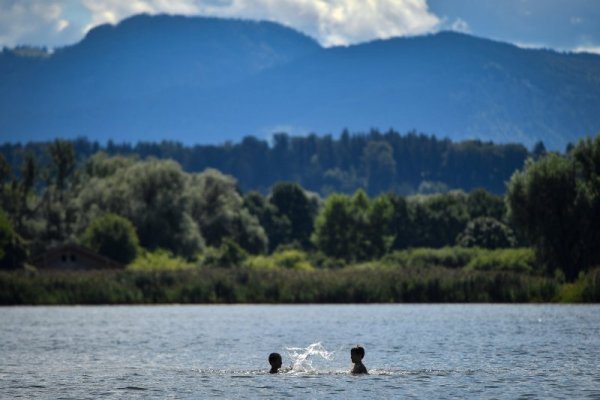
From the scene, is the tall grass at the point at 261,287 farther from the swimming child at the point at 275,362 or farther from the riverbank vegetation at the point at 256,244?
the swimming child at the point at 275,362

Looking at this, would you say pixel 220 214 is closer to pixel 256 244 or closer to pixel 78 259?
pixel 256 244

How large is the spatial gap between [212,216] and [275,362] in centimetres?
12643

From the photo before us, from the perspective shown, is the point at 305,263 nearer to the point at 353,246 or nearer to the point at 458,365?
the point at 353,246

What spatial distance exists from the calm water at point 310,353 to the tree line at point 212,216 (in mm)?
8716

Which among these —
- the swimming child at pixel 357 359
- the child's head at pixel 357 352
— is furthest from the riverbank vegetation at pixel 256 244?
the child's head at pixel 357 352

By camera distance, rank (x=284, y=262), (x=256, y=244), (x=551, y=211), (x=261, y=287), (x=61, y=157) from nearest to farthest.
Answer: (x=551, y=211) < (x=261, y=287) < (x=284, y=262) < (x=61, y=157) < (x=256, y=244)

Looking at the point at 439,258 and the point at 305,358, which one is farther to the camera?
the point at 439,258

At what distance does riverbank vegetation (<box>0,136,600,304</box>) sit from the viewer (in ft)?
296

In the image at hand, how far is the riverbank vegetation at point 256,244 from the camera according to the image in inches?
3548

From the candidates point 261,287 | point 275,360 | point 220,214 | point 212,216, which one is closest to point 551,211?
point 261,287

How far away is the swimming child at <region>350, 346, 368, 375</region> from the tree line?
49.5 meters

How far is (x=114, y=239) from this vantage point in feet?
430

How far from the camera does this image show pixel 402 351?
173ft

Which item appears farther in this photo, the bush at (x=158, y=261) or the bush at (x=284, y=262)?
the bush at (x=284, y=262)
